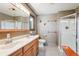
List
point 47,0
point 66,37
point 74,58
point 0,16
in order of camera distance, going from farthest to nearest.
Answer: point 66,37 < point 0,16 < point 47,0 < point 74,58

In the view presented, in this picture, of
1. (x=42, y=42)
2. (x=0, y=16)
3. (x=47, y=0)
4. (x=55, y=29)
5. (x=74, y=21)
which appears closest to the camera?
(x=47, y=0)

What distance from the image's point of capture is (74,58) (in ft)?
3.51

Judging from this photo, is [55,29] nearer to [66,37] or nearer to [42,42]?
[42,42]

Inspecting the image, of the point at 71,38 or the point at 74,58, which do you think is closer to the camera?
the point at 74,58

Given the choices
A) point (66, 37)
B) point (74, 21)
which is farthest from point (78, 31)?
point (66, 37)

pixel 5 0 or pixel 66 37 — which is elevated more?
pixel 5 0

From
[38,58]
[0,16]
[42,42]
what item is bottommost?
[42,42]

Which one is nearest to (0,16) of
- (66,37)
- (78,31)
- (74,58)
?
(74,58)

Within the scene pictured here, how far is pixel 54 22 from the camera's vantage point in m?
6.20

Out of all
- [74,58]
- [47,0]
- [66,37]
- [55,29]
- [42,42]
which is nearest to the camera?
[74,58]

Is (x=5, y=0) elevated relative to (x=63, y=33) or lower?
elevated

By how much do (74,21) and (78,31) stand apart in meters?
0.44

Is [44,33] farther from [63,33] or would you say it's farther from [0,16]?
[0,16]

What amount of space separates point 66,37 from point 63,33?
1.14 ft
